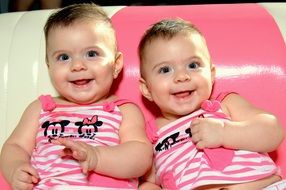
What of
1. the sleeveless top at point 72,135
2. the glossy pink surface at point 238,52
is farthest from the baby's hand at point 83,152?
the glossy pink surface at point 238,52

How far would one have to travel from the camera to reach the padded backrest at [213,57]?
1433 mm

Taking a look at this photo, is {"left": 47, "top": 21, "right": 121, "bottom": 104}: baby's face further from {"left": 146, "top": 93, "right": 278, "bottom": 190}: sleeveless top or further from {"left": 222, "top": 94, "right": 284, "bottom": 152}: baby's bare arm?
{"left": 222, "top": 94, "right": 284, "bottom": 152}: baby's bare arm

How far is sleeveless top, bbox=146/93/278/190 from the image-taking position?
1.22 metres

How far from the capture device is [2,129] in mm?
1472

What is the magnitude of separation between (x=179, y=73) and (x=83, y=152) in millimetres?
320

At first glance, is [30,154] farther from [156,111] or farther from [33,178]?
[156,111]

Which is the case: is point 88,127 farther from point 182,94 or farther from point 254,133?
point 254,133

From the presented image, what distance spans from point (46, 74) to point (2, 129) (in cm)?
20

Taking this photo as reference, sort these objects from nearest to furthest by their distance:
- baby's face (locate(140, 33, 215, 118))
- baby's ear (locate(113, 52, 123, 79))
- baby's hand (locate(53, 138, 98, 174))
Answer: baby's hand (locate(53, 138, 98, 174)) < baby's face (locate(140, 33, 215, 118)) < baby's ear (locate(113, 52, 123, 79))

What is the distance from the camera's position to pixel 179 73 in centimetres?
A: 130

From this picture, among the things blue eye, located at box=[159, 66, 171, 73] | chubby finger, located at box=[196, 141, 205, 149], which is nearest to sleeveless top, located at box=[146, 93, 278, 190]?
chubby finger, located at box=[196, 141, 205, 149]

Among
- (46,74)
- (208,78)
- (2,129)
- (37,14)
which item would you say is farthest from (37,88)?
(208,78)

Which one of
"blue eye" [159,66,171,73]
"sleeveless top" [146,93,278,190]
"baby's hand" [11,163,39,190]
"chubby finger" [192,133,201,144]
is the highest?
"blue eye" [159,66,171,73]

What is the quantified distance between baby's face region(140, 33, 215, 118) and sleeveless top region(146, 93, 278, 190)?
4 centimetres
